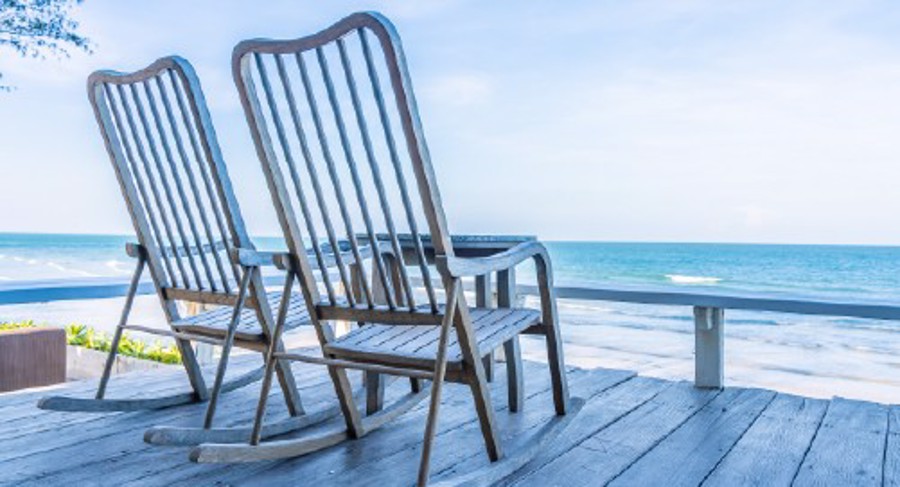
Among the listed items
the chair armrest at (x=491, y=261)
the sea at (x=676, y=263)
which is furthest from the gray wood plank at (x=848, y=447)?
the sea at (x=676, y=263)

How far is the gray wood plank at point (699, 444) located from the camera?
167 cm

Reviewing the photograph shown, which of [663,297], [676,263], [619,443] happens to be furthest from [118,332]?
[676,263]

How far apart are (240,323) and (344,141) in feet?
2.72

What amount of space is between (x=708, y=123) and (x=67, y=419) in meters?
17.7

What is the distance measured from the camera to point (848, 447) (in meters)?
1.96

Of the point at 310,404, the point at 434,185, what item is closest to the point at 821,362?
the point at 310,404

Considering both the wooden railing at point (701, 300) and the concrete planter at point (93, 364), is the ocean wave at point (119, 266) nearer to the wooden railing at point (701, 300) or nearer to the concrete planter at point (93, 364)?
the concrete planter at point (93, 364)

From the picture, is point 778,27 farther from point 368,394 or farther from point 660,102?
point 368,394

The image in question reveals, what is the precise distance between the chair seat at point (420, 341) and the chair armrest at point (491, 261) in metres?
0.16

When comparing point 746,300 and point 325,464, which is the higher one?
point 746,300

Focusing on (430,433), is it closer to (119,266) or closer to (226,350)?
(226,350)

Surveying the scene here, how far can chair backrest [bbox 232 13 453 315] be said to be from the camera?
1465mm

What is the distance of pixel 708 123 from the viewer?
57.7 ft

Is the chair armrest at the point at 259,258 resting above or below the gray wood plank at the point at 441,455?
above
